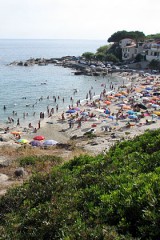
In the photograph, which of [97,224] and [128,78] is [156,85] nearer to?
[128,78]

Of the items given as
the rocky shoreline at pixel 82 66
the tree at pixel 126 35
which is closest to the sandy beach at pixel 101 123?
the rocky shoreline at pixel 82 66

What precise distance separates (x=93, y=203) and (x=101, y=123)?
96.2 feet

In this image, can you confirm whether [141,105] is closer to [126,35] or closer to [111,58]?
[111,58]

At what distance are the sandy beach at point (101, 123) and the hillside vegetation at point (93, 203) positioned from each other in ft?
40.3

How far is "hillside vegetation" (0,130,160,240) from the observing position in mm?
6871

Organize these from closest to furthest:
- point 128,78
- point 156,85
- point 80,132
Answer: point 80,132, point 156,85, point 128,78

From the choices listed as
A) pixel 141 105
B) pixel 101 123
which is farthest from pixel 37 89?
pixel 101 123

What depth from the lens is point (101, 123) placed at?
37375 millimetres

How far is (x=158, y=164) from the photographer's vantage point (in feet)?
32.7

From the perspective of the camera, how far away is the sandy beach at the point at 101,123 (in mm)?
29820

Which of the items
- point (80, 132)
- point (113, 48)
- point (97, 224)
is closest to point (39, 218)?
point (97, 224)

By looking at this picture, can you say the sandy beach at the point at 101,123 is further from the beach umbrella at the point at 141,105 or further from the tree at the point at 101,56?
the tree at the point at 101,56

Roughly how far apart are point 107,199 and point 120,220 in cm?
67

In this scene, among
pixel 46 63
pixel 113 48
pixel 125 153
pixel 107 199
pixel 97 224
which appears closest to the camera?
pixel 97 224
